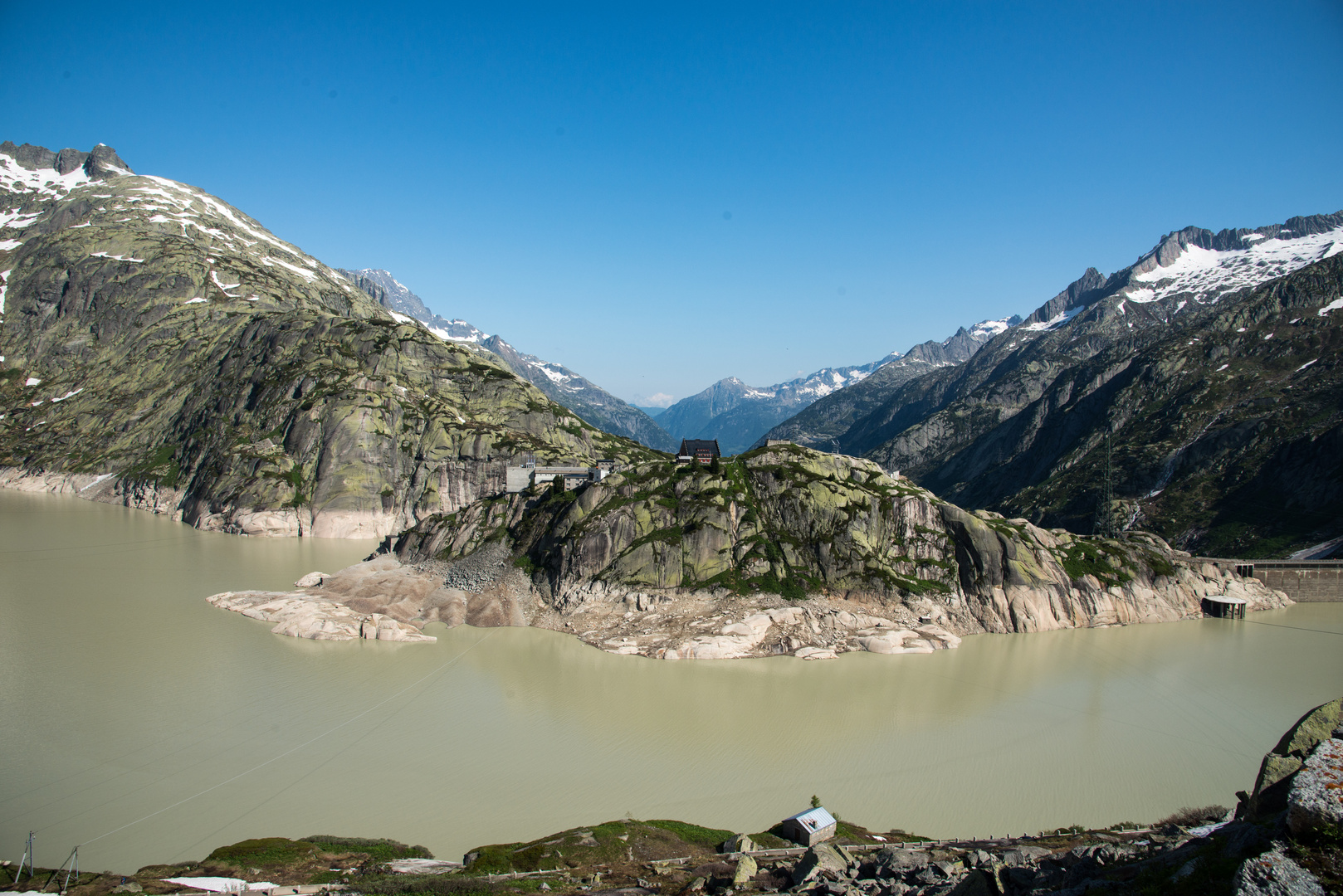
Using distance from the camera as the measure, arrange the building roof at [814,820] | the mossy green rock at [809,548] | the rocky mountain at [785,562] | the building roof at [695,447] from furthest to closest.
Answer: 1. the building roof at [695,447]
2. the mossy green rock at [809,548]
3. the rocky mountain at [785,562]
4. the building roof at [814,820]

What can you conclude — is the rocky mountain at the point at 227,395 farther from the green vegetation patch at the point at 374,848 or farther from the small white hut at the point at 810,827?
the small white hut at the point at 810,827

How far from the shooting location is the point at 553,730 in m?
32.1

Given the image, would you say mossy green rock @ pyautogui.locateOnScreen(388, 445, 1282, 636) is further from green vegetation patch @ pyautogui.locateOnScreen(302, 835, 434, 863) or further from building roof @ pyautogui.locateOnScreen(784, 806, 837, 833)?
green vegetation patch @ pyautogui.locateOnScreen(302, 835, 434, 863)

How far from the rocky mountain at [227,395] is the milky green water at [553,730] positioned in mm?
37109

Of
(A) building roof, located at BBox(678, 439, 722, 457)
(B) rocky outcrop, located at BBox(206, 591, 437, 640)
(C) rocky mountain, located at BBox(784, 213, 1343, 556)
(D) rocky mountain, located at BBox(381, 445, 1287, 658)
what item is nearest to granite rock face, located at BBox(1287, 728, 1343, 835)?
(D) rocky mountain, located at BBox(381, 445, 1287, 658)

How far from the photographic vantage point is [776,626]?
45375 millimetres

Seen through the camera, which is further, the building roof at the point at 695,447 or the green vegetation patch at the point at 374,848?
the building roof at the point at 695,447

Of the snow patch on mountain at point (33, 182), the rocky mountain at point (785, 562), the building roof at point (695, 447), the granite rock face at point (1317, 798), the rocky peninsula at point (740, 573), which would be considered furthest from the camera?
the snow patch on mountain at point (33, 182)

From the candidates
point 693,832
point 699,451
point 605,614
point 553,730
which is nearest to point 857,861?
point 693,832

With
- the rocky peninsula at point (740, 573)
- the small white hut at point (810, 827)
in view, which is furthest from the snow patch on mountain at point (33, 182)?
the small white hut at point (810, 827)

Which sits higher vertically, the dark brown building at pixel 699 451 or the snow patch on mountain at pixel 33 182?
the snow patch on mountain at pixel 33 182

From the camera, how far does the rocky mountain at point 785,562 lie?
4638 cm

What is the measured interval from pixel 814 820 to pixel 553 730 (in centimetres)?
1509

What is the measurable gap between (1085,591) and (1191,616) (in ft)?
41.6
